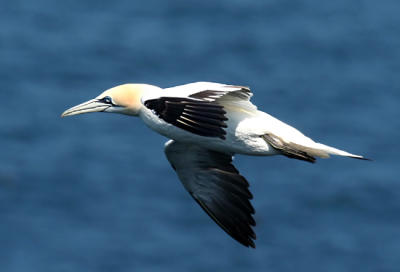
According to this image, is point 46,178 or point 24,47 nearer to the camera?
point 46,178

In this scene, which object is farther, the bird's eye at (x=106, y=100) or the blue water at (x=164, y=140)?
the blue water at (x=164, y=140)

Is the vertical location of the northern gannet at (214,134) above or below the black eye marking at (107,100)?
below

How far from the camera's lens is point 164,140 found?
123 feet

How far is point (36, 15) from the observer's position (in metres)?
47.1

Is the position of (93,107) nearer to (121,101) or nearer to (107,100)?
(107,100)

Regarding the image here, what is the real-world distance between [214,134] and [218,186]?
2.88m

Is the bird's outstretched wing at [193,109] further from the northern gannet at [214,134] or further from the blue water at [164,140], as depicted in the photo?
the blue water at [164,140]

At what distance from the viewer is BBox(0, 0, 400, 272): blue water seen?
121 feet

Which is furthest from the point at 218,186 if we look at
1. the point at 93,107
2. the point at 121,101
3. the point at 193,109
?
the point at 193,109

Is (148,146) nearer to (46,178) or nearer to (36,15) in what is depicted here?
(46,178)

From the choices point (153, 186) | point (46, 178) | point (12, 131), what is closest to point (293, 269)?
point (153, 186)

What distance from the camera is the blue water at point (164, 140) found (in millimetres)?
36812

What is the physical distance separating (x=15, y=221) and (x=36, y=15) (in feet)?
39.6

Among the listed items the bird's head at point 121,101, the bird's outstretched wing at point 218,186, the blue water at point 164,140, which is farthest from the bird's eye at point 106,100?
the blue water at point 164,140
